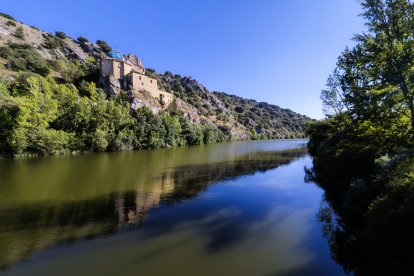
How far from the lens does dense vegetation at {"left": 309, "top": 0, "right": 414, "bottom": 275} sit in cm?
814

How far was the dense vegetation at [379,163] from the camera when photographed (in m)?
8.14

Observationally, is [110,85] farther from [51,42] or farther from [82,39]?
[82,39]

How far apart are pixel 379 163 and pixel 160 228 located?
519 inches

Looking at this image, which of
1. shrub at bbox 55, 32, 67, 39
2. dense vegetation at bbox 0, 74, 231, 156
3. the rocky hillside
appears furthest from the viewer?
shrub at bbox 55, 32, 67, 39

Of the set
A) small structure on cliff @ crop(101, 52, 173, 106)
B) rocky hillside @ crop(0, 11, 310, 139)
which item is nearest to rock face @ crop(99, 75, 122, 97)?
small structure on cliff @ crop(101, 52, 173, 106)

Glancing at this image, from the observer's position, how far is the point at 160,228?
1362 cm

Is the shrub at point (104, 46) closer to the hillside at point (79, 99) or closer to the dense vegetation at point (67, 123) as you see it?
the hillside at point (79, 99)

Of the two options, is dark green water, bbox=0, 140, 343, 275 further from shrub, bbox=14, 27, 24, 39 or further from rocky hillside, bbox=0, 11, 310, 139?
shrub, bbox=14, 27, 24, 39

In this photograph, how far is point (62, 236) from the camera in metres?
12.6

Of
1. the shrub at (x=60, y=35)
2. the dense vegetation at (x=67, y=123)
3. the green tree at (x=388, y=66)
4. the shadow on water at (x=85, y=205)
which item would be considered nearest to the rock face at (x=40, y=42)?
the shrub at (x=60, y=35)

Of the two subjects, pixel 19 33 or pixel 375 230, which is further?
pixel 19 33

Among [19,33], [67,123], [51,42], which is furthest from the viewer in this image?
[51,42]

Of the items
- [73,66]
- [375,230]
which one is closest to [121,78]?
[73,66]

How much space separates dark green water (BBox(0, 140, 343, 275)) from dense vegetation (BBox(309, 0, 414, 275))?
1324 millimetres
